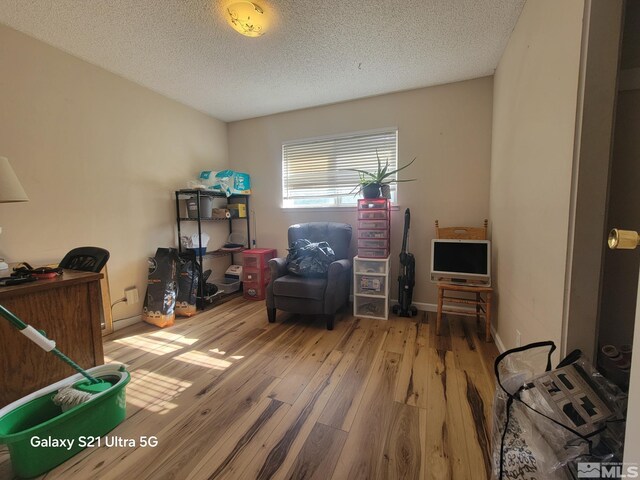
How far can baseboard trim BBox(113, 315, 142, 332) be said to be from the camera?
2447mm

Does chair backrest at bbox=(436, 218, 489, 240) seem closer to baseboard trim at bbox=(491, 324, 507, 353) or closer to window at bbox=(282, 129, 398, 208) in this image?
window at bbox=(282, 129, 398, 208)

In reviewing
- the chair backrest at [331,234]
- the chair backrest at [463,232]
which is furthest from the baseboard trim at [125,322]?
the chair backrest at [463,232]

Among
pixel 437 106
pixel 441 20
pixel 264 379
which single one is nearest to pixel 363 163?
pixel 437 106

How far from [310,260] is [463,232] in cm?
151

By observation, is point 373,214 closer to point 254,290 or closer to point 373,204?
point 373,204

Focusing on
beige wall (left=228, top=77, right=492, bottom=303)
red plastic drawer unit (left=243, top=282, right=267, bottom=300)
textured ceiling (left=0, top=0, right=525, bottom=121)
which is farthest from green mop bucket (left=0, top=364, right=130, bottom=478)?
beige wall (left=228, top=77, right=492, bottom=303)

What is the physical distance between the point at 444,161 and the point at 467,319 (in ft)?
5.35

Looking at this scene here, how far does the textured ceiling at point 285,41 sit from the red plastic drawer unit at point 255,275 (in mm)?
2008

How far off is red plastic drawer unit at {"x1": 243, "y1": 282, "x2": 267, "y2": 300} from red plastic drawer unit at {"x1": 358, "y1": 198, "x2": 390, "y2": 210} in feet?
5.21

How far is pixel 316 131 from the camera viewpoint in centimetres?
320

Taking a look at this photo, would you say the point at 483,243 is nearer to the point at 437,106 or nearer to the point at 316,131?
the point at 437,106

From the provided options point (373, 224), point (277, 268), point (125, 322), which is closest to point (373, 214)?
point (373, 224)

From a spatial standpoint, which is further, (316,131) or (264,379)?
(316,131)

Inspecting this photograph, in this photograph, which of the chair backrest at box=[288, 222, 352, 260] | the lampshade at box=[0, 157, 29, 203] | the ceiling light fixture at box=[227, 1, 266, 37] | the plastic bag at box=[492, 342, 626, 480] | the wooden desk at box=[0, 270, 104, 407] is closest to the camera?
the plastic bag at box=[492, 342, 626, 480]
